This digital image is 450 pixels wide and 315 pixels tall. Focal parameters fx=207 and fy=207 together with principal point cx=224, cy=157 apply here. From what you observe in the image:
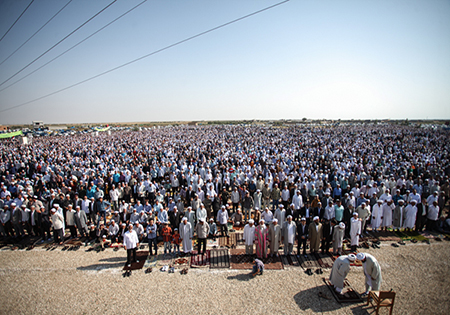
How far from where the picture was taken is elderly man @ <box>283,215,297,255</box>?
282 inches

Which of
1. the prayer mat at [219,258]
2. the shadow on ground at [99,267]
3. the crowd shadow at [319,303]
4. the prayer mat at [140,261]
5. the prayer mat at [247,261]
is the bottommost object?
the crowd shadow at [319,303]

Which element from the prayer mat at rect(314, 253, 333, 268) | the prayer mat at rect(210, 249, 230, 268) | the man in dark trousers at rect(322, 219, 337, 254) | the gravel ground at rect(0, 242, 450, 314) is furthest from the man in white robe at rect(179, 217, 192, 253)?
the man in dark trousers at rect(322, 219, 337, 254)

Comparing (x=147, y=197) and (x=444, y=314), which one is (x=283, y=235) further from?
(x=147, y=197)

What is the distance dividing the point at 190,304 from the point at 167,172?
10091 mm

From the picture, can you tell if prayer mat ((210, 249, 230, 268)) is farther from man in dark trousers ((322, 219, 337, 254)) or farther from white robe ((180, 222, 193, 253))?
man in dark trousers ((322, 219, 337, 254))

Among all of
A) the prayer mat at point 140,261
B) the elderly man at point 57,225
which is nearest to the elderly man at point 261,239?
the prayer mat at point 140,261

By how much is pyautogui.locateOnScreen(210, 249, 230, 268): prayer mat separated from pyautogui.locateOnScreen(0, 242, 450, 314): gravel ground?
25 centimetres

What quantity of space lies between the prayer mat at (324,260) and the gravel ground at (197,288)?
0.62 meters

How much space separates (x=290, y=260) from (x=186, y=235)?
3669 millimetres

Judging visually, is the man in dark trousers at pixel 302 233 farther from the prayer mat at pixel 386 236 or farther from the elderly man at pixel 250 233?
the prayer mat at pixel 386 236

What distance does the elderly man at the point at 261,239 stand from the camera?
7047 mm

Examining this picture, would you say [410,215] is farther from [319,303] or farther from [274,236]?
[319,303]

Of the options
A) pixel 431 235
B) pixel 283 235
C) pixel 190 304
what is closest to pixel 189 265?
pixel 190 304

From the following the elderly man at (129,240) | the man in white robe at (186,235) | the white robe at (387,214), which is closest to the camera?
the elderly man at (129,240)
